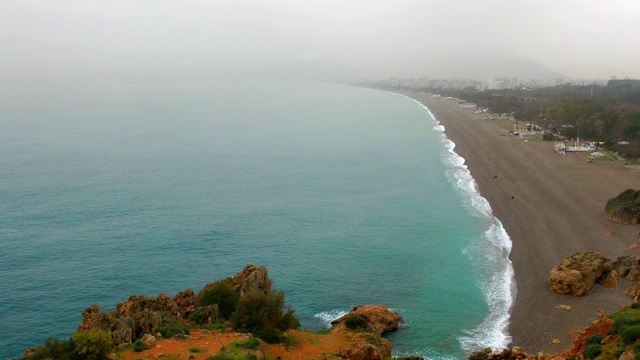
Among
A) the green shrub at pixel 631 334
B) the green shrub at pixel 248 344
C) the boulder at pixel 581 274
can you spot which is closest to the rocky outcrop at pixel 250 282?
the green shrub at pixel 248 344

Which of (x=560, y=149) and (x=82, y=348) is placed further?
(x=560, y=149)

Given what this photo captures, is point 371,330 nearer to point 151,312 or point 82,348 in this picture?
point 151,312

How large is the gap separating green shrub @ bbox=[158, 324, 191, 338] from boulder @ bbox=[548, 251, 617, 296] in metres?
23.0

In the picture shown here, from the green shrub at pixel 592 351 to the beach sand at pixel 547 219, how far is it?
224 inches

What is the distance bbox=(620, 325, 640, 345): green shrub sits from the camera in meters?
18.3

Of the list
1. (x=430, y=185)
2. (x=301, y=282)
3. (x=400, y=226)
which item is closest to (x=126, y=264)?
(x=301, y=282)

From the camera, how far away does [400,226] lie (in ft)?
162

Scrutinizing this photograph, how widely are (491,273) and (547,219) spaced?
13.2 metres

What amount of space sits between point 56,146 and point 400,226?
69.8 meters

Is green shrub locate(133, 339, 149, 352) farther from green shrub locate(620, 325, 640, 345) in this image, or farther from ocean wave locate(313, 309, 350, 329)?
green shrub locate(620, 325, 640, 345)

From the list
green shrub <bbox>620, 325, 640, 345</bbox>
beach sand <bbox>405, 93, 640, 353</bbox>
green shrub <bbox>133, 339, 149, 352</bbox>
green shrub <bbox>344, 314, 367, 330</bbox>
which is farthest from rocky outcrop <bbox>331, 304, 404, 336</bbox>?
green shrub <bbox>620, 325, 640, 345</bbox>

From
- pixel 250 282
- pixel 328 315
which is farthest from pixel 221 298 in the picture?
pixel 328 315

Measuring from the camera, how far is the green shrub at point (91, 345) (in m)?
18.8

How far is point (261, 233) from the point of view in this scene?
47.1 meters
